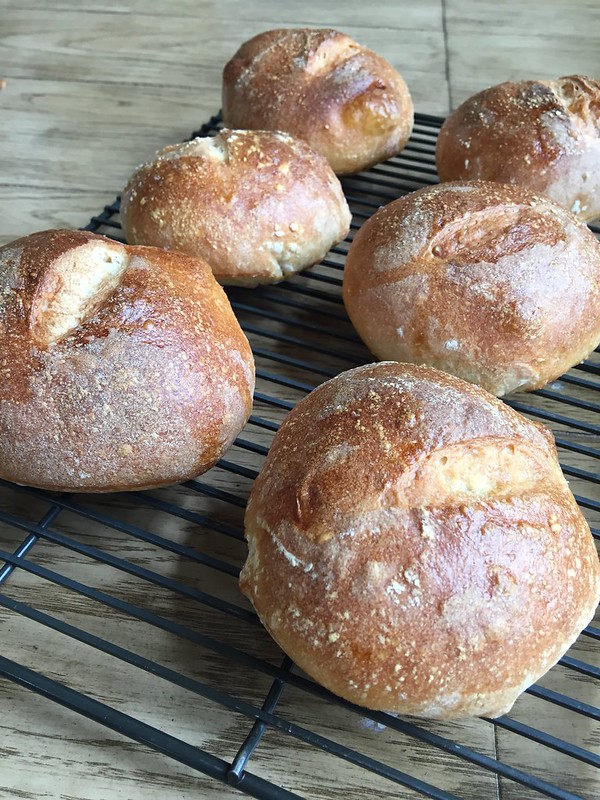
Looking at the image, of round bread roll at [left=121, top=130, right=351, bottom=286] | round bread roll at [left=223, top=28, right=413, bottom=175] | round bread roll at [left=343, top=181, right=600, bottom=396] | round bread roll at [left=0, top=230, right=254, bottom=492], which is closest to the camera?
round bread roll at [left=0, top=230, right=254, bottom=492]

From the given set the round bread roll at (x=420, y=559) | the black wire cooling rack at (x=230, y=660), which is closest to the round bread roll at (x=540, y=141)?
the black wire cooling rack at (x=230, y=660)

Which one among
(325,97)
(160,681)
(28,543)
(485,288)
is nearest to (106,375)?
(28,543)

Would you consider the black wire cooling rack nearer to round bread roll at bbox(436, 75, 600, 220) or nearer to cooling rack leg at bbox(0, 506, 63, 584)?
cooling rack leg at bbox(0, 506, 63, 584)

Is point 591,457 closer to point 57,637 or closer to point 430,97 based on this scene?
point 57,637

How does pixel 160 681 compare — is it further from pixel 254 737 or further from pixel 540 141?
pixel 540 141

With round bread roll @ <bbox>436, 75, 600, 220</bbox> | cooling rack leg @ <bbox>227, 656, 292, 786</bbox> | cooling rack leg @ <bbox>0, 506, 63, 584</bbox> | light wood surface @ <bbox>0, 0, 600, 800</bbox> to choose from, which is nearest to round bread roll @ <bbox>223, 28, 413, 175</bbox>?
round bread roll @ <bbox>436, 75, 600, 220</bbox>

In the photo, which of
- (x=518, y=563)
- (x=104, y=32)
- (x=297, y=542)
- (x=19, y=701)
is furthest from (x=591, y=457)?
(x=104, y=32)

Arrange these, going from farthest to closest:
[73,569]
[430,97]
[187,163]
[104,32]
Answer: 1. [104,32]
2. [430,97]
3. [187,163]
4. [73,569]
